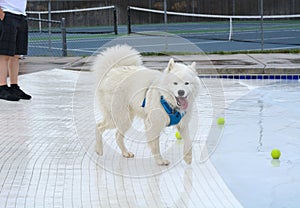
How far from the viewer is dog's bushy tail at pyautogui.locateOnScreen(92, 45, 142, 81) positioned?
19.5ft

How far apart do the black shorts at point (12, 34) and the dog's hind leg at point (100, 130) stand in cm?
320

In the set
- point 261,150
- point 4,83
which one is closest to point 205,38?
point 4,83

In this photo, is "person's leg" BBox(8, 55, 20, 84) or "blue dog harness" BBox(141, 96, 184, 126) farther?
"person's leg" BBox(8, 55, 20, 84)

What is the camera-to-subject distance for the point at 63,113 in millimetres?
8562

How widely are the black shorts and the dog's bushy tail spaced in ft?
10.3

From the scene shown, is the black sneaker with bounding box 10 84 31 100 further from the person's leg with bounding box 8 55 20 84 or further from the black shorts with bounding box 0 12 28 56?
the black shorts with bounding box 0 12 28 56

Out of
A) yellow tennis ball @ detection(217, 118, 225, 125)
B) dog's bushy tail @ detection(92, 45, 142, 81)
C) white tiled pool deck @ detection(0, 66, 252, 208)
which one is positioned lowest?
white tiled pool deck @ detection(0, 66, 252, 208)

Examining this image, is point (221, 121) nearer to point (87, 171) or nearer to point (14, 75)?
point (87, 171)

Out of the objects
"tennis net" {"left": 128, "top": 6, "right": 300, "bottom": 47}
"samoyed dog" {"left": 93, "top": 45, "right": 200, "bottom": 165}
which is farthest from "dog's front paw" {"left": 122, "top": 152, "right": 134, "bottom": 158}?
"tennis net" {"left": 128, "top": 6, "right": 300, "bottom": 47}

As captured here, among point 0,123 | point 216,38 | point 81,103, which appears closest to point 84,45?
point 216,38

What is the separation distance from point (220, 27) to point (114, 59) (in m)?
21.8

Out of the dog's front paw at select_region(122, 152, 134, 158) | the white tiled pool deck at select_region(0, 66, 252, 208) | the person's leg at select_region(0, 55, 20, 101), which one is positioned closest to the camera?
the white tiled pool deck at select_region(0, 66, 252, 208)

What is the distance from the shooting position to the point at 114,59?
5941 mm

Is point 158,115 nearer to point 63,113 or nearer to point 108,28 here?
point 63,113
